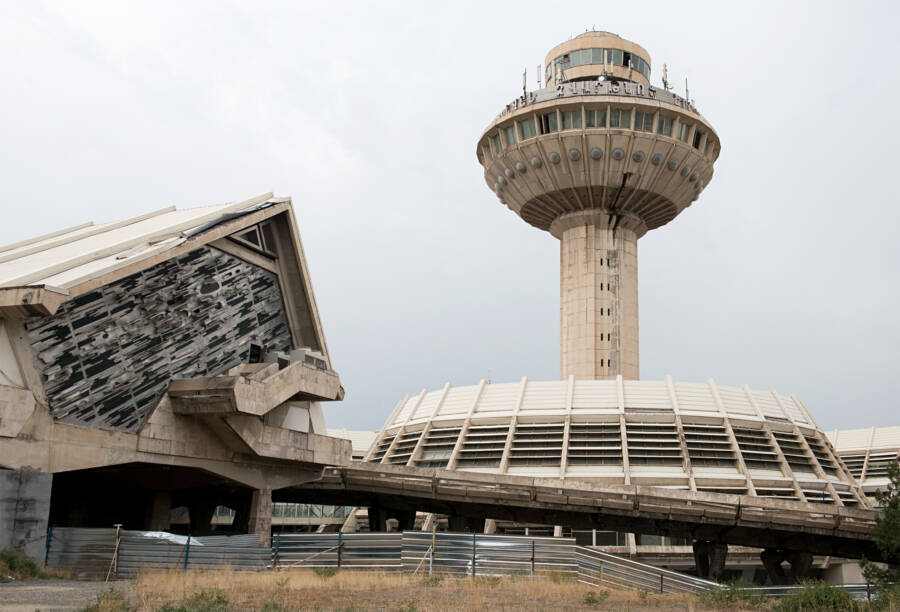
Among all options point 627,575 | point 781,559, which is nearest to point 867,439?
point 781,559

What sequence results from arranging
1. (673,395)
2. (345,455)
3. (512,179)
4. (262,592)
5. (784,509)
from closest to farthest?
(262,592)
(784,509)
(345,455)
(673,395)
(512,179)

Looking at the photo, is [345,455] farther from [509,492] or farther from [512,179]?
[512,179]

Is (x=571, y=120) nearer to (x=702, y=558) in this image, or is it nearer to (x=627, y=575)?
(x=702, y=558)

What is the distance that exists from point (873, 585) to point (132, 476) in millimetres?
26359

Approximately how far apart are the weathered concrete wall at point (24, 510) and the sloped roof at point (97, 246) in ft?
18.2

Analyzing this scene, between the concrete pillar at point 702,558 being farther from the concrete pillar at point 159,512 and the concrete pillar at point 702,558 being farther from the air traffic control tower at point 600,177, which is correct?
the air traffic control tower at point 600,177

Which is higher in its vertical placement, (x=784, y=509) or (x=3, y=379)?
(x=3, y=379)

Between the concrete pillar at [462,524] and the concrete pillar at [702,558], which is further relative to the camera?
the concrete pillar at [462,524]

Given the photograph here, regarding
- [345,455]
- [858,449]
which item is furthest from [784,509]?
[858,449]

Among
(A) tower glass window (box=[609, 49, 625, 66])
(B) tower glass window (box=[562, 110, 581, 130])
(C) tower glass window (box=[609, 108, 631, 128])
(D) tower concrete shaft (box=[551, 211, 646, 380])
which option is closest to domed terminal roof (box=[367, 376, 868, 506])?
(D) tower concrete shaft (box=[551, 211, 646, 380])

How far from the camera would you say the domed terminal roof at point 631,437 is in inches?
1668

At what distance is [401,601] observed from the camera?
18.6 meters

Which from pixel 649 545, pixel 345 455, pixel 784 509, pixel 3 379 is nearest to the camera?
pixel 3 379

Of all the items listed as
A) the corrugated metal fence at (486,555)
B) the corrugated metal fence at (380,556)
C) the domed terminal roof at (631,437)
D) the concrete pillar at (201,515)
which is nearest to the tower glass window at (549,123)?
the domed terminal roof at (631,437)
